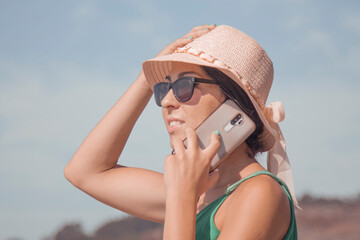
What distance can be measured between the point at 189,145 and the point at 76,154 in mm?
1426

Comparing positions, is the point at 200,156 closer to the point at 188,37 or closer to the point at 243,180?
the point at 243,180

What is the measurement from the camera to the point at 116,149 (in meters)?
3.94

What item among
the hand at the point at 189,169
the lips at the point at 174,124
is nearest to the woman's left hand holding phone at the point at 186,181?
the hand at the point at 189,169

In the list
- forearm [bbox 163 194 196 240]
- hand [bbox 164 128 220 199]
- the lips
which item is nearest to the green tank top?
hand [bbox 164 128 220 199]

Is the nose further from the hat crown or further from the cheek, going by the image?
the hat crown

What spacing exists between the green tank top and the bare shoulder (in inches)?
2.0

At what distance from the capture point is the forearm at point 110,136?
3877 mm

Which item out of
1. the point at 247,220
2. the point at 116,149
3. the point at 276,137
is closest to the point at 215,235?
the point at 247,220

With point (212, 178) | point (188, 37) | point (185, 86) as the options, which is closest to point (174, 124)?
point (185, 86)

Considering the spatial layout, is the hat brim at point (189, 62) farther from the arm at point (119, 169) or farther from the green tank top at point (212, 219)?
the green tank top at point (212, 219)

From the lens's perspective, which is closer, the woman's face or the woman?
the woman

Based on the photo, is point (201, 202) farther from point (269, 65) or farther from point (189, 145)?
point (269, 65)

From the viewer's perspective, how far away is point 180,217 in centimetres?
265

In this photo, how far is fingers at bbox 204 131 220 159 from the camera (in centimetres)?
294
